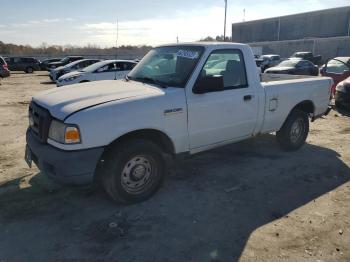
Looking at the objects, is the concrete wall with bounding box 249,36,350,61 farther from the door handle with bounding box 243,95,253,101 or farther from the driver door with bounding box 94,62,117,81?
the door handle with bounding box 243,95,253,101

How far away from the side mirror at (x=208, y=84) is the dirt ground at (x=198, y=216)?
4.56 ft

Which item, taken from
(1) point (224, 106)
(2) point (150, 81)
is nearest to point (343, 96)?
(1) point (224, 106)

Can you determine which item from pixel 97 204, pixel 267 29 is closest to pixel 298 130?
pixel 97 204

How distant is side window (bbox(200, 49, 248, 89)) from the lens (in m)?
4.81

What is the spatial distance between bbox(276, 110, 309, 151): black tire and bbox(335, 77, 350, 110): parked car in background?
15.3 feet

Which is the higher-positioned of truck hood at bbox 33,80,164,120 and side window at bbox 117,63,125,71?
side window at bbox 117,63,125,71

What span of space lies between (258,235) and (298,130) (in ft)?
11.1

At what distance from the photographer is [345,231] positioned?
378 cm

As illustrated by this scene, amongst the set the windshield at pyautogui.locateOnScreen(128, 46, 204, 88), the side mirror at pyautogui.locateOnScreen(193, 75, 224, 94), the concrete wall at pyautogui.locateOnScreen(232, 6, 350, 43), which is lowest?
the side mirror at pyautogui.locateOnScreen(193, 75, 224, 94)

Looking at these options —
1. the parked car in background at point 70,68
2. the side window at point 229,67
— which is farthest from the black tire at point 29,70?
the side window at point 229,67

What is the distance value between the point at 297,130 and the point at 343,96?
16.2ft

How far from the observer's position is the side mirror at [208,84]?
4.38 meters

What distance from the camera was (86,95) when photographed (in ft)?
13.8

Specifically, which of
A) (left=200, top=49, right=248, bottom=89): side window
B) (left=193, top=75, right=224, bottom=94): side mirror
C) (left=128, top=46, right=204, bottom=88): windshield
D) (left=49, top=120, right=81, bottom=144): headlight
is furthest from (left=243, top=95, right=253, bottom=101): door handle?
(left=49, top=120, right=81, bottom=144): headlight
